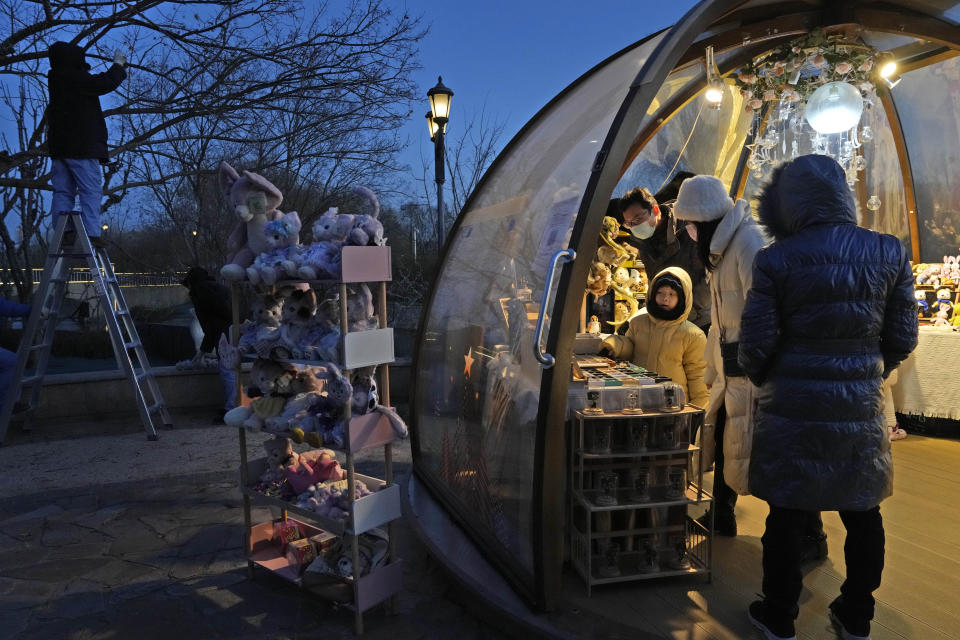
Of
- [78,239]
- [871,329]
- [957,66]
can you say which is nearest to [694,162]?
[957,66]

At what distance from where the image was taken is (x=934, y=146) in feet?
20.9

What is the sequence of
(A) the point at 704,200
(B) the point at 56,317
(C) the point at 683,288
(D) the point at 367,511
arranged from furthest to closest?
(B) the point at 56,317, (C) the point at 683,288, (A) the point at 704,200, (D) the point at 367,511

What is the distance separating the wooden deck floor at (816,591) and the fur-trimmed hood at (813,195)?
1705 mm

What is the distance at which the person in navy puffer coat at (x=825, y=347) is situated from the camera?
226cm

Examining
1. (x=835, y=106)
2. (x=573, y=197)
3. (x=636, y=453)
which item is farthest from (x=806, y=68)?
(x=636, y=453)

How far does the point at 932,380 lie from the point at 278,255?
5.61 meters

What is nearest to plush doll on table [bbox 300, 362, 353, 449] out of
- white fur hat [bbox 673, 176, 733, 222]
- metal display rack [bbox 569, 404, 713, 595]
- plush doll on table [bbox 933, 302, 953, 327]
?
metal display rack [bbox 569, 404, 713, 595]

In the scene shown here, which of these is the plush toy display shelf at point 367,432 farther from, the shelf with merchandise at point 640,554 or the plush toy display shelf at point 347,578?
the shelf with merchandise at point 640,554

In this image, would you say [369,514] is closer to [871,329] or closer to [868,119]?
[871,329]

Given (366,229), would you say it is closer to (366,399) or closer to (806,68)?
(366,399)

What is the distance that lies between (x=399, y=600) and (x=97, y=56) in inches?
274

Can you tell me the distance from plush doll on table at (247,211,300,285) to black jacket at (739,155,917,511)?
206 centimetres

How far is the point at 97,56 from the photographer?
22.8 feet

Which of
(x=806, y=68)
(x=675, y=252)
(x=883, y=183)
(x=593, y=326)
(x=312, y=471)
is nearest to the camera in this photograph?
(x=312, y=471)
